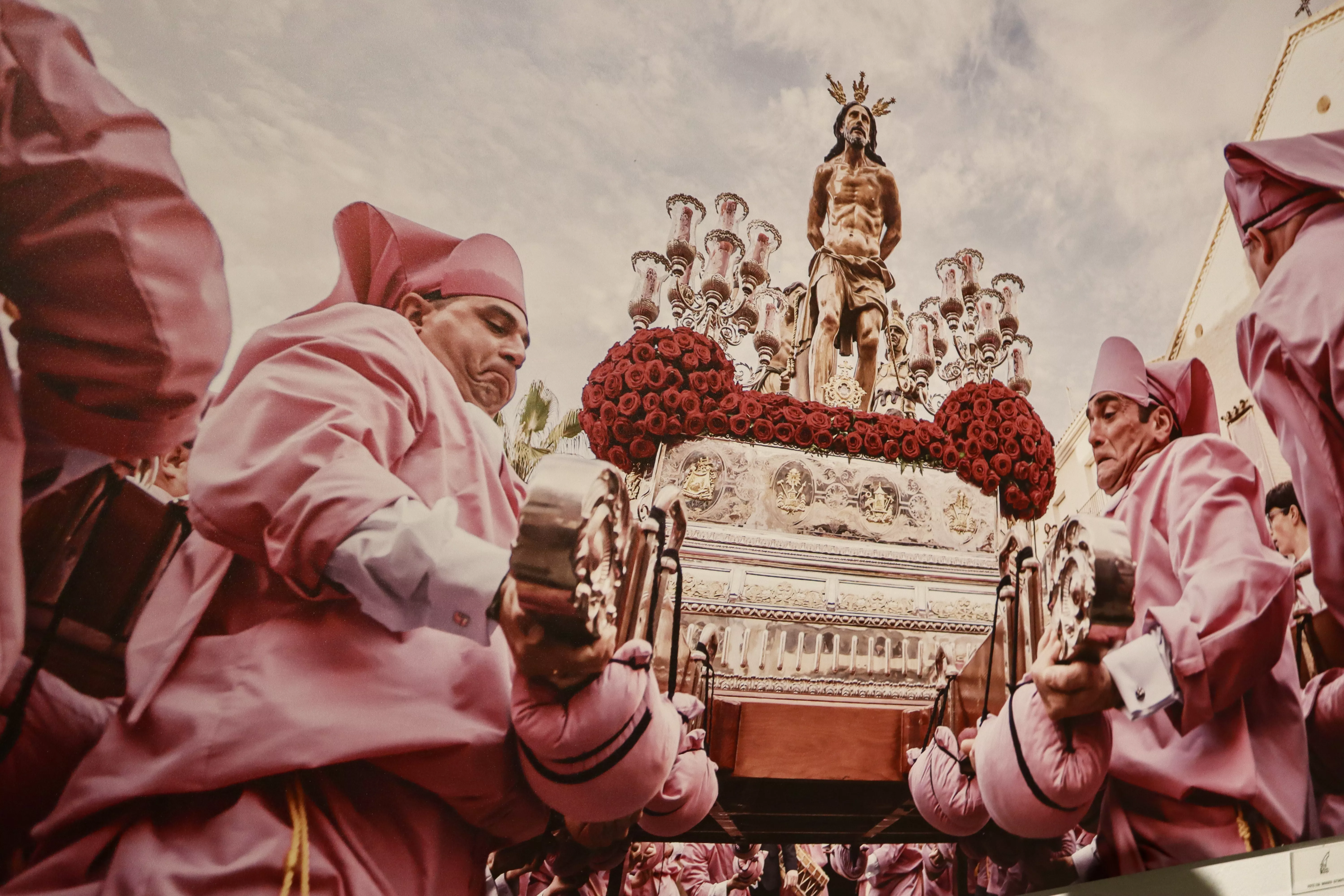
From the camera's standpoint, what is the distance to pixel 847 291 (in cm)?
285

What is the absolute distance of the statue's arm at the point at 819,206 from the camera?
Answer: 271 centimetres

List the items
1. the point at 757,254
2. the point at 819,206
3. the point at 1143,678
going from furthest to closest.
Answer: the point at 819,206 < the point at 757,254 < the point at 1143,678

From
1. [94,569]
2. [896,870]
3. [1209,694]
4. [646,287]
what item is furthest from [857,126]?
[896,870]

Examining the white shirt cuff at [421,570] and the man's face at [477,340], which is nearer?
the white shirt cuff at [421,570]

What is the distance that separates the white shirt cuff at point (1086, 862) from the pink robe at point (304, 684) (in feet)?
6.40

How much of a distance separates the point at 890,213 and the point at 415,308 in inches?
72.2

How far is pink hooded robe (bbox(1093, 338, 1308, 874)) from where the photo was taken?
2.35 m

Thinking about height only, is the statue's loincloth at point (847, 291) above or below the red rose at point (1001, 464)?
above

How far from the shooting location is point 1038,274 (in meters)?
3.01

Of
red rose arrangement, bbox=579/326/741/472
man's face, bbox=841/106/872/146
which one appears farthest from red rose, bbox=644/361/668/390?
man's face, bbox=841/106/872/146

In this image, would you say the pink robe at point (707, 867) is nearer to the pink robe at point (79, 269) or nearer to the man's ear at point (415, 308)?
the man's ear at point (415, 308)

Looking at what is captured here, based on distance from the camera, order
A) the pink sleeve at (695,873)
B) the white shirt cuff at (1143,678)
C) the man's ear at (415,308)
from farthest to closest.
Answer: the pink sleeve at (695,873) → the white shirt cuff at (1143,678) → the man's ear at (415,308)

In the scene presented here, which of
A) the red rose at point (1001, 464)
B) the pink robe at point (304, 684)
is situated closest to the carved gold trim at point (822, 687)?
the pink robe at point (304, 684)

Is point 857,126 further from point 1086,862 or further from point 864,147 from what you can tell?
point 1086,862
